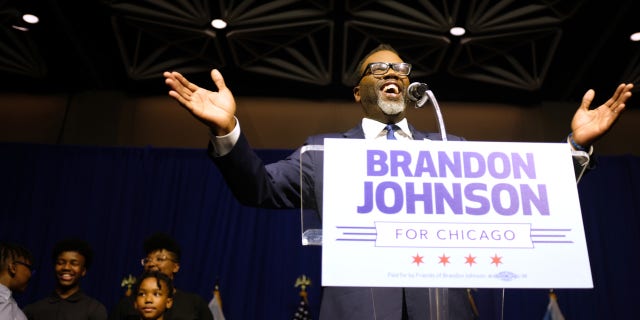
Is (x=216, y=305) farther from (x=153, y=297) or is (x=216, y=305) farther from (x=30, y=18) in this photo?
(x=30, y=18)

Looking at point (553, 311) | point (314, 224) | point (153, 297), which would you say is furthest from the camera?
point (553, 311)

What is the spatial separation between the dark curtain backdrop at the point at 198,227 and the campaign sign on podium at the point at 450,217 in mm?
4018

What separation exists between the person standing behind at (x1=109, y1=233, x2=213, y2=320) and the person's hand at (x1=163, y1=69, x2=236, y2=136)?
2.22 meters

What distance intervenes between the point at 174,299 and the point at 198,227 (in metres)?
2.08

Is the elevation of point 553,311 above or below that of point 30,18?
below

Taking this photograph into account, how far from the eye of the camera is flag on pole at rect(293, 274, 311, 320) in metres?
4.74

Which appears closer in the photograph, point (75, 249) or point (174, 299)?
point (174, 299)

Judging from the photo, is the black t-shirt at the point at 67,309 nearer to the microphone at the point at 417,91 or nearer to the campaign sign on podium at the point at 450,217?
the microphone at the point at 417,91

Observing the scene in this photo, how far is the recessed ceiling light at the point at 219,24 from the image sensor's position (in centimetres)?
510

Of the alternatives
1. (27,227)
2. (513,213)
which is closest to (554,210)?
(513,213)

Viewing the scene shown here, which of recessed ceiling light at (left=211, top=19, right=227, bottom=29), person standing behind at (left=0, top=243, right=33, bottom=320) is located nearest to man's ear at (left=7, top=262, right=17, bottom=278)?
person standing behind at (left=0, top=243, right=33, bottom=320)

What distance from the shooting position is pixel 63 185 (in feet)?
18.1

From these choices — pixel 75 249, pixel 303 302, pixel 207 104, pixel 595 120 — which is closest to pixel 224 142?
pixel 207 104

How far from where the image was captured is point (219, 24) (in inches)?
202
